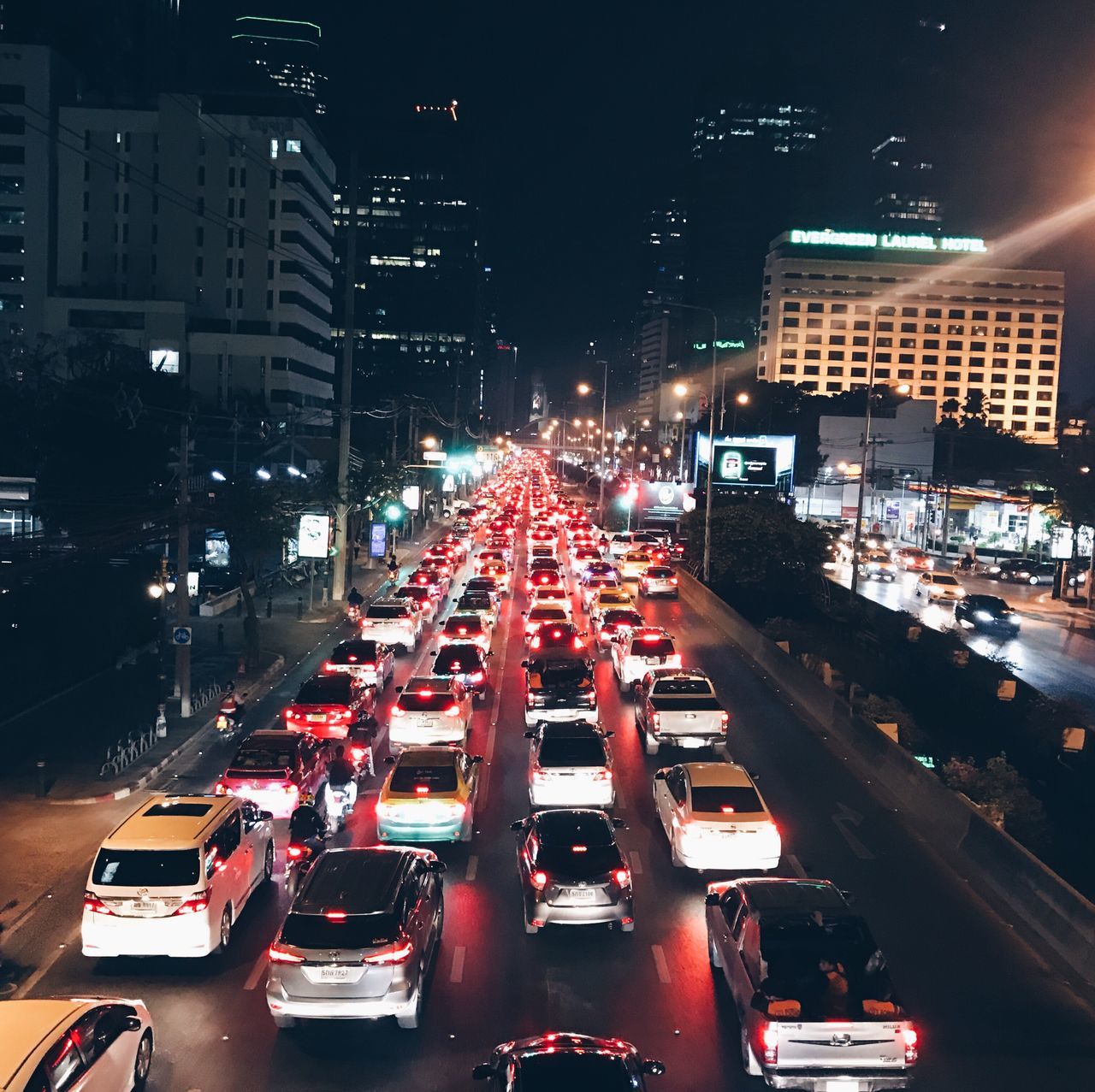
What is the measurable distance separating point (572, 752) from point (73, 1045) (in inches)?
446

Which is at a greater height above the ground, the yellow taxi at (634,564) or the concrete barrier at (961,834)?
the yellow taxi at (634,564)

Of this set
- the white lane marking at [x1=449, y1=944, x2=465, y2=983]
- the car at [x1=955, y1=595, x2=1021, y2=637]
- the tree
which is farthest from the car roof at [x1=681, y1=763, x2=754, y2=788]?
the tree

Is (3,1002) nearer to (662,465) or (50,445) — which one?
(50,445)

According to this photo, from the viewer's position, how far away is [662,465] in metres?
146

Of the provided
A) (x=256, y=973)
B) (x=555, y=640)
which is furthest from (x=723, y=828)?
(x=555, y=640)

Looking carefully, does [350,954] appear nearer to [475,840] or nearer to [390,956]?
[390,956]

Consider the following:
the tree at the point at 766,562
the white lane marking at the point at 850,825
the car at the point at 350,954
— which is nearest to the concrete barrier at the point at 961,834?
the white lane marking at the point at 850,825

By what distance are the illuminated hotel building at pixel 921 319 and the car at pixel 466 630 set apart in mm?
157875

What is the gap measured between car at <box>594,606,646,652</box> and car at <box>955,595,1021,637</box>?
1687 cm

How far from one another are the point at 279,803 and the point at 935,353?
608 feet

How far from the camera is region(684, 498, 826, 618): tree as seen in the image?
182ft

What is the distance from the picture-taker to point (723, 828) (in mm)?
15930

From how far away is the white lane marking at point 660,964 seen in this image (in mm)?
12703

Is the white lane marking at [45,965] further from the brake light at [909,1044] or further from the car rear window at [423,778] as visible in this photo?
the brake light at [909,1044]
